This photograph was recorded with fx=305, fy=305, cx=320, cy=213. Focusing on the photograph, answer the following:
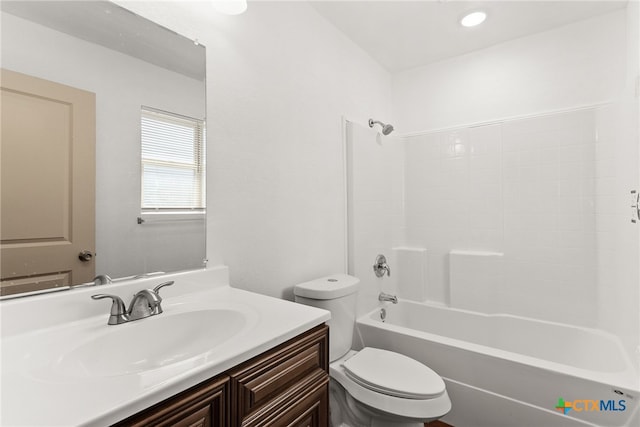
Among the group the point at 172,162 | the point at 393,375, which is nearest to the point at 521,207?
the point at 393,375

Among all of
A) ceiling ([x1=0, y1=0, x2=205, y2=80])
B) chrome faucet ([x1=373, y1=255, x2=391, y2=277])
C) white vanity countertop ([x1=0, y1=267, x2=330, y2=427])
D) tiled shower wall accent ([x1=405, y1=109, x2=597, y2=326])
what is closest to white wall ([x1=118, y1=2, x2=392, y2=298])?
ceiling ([x1=0, y1=0, x2=205, y2=80])

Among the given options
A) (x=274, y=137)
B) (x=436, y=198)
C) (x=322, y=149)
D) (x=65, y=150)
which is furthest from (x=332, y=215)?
(x=65, y=150)

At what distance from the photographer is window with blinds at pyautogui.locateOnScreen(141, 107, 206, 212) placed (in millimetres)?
1103

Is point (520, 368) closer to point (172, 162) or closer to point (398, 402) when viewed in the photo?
point (398, 402)

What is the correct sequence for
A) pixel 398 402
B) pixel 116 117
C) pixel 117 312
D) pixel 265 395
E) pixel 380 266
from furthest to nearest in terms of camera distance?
pixel 380 266, pixel 398 402, pixel 116 117, pixel 117 312, pixel 265 395

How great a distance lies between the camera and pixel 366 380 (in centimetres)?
139

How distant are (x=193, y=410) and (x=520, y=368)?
1.54 m

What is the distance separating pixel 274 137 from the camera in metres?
1.55

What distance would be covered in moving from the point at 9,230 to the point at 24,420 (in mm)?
572

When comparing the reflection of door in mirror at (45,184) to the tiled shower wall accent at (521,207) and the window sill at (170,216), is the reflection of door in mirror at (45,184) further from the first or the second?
the tiled shower wall accent at (521,207)

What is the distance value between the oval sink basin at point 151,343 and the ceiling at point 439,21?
1820mm

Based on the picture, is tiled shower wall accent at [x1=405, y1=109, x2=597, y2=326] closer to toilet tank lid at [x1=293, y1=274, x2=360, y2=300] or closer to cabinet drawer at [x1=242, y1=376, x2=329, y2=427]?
toilet tank lid at [x1=293, y1=274, x2=360, y2=300]

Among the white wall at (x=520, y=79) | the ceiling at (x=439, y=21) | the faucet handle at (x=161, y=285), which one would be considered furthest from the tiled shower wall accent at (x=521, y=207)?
the faucet handle at (x=161, y=285)

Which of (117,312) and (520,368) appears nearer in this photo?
(117,312)
